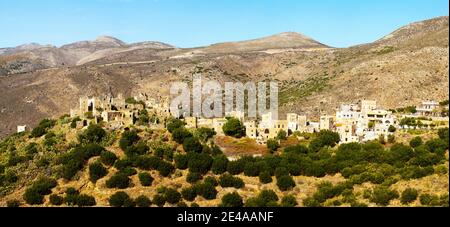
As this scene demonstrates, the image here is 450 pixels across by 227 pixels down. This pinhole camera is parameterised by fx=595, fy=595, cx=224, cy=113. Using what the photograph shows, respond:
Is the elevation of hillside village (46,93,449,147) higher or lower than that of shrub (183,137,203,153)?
higher

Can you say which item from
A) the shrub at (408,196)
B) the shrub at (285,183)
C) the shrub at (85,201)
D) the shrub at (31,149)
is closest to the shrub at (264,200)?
the shrub at (285,183)

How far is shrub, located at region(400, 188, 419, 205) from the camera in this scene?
3259 cm

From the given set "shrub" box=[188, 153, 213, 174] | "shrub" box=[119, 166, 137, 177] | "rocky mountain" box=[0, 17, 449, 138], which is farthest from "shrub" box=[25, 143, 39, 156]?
"rocky mountain" box=[0, 17, 449, 138]

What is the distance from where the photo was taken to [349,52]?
395 feet

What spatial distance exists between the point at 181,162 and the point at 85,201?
24.7 feet

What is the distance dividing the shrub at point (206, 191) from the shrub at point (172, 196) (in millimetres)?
1317

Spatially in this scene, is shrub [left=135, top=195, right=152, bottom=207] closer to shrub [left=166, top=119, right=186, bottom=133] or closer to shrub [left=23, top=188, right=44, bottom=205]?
shrub [left=23, top=188, right=44, bottom=205]

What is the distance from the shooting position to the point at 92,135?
44.9 m

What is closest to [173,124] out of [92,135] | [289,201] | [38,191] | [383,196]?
[92,135]

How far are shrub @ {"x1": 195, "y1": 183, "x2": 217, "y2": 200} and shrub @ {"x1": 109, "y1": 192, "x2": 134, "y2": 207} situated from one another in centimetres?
430

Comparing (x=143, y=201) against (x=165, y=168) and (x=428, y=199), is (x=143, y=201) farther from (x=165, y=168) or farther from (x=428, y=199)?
(x=428, y=199)
